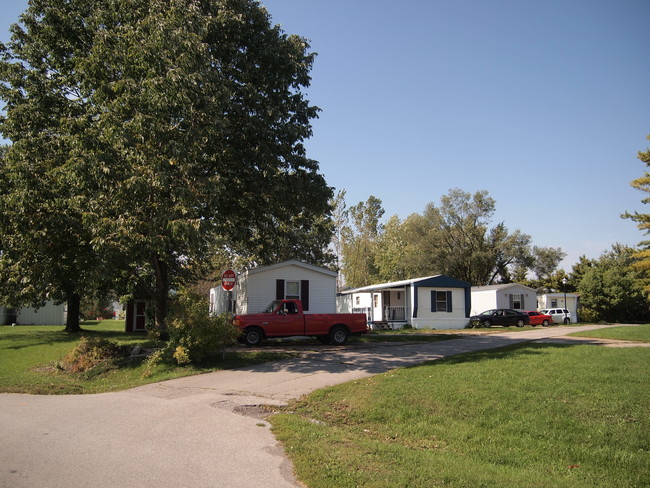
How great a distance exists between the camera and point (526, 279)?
5325 cm

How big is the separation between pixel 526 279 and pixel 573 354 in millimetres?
42777

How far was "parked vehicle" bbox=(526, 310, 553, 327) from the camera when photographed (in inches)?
1447

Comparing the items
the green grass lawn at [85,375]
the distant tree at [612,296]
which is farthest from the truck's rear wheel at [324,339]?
the distant tree at [612,296]

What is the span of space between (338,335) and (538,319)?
24.6 meters

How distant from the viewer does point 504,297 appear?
39.8 m

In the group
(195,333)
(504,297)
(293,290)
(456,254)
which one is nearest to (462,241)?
(456,254)

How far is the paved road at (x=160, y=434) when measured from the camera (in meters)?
5.24

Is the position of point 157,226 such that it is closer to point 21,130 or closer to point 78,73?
point 78,73

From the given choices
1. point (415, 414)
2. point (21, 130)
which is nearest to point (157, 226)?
point (21, 130)

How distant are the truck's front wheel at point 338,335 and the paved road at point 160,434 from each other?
225 inches

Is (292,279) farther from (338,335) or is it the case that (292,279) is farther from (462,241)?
(462,241)

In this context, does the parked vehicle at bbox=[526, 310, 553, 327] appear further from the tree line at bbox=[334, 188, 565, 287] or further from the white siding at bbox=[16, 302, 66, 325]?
the white siding at bbox=[16, 302, 66, 325]

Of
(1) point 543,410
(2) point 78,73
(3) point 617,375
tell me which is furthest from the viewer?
(2) point 78,73

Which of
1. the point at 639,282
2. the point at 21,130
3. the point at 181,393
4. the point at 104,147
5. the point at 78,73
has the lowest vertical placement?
the point at 181,393
